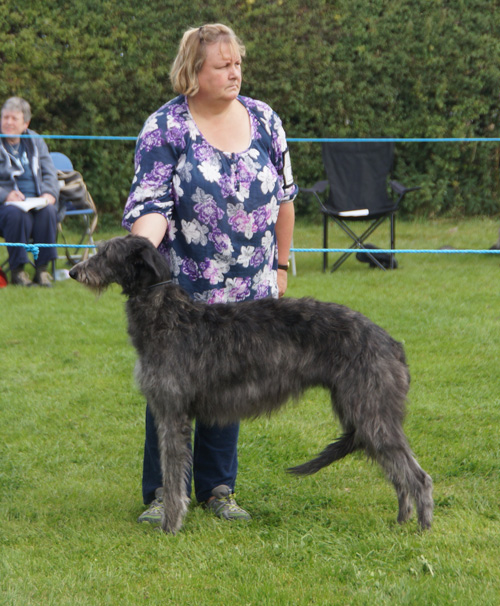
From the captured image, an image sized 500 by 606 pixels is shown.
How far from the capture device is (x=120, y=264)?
3.25m

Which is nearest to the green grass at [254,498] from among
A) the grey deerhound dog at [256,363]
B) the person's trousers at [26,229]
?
the grey deerhound dog at [256,363]

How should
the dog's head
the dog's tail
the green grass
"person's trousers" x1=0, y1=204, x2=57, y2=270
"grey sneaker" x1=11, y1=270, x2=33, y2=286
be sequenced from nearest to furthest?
the green grass < the dog's head < the dog's tail < "person's trousers" x1=0, y1=204, x2=57, y2=270 < "grey sneaker" x1=11, y1=270, x2=33, y2=286

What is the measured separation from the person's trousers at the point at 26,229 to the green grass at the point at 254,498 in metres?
1.49

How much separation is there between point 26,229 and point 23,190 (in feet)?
1.77

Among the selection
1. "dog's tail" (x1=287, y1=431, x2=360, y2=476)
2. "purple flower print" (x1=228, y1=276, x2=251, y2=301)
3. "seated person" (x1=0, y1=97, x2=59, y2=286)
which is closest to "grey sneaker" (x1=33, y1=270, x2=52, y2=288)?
"seated person" (x1=0, y1=97, x2=59, y2=286)

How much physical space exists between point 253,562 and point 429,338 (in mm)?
3357

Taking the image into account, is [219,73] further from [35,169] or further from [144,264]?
[35,169]

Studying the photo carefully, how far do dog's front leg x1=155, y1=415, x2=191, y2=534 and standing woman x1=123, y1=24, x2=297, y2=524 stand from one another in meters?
0.20

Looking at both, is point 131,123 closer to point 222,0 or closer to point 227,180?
point 222,0

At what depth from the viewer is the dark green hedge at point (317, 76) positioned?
421 inches

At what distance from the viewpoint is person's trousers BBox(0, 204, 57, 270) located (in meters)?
8.08

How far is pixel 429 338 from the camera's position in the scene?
20.2 feet

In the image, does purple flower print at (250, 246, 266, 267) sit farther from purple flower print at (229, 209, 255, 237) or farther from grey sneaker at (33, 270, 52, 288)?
grey sneaker at (33, 270, 52, 288)

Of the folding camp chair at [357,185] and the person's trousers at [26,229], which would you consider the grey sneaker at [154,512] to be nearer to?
the person's trousers at [26,229]
